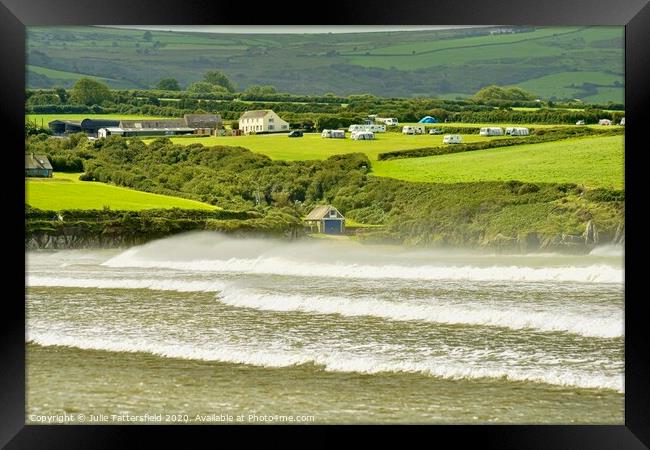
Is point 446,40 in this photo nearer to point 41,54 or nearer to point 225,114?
point 225,114

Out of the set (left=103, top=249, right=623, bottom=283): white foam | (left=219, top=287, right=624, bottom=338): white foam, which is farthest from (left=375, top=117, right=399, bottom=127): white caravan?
(left=219, top=287, right=624, bottom=338): white foam

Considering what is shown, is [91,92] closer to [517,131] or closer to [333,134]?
[333,134]

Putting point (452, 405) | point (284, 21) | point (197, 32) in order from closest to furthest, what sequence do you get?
point (284, 21), point (452, 405), point (197, 32)

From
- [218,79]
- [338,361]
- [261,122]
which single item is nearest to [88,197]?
[218,79]

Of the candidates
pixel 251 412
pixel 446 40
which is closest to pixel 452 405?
pixel 251 412

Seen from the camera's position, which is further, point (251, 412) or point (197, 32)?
point (197, 32)

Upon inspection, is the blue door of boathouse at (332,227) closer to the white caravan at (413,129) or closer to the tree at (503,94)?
the white caravan at (413,129)

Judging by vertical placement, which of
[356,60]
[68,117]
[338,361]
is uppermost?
[356,60]

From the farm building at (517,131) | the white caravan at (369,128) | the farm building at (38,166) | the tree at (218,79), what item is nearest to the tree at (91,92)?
the farm building at (38,166)
